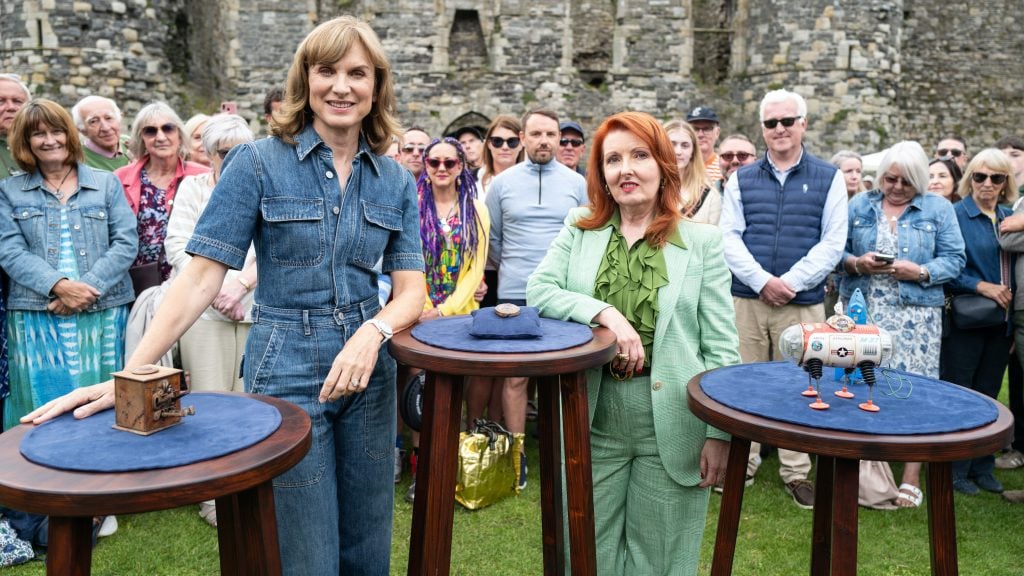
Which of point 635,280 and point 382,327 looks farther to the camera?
point 635,280

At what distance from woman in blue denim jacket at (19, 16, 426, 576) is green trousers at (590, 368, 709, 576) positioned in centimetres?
74

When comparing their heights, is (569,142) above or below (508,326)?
above

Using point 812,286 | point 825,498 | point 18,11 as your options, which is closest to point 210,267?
point 825,498

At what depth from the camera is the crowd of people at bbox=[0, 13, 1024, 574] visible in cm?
203

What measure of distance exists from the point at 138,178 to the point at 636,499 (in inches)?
134

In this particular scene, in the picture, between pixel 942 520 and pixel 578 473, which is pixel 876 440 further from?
pixel 578 473

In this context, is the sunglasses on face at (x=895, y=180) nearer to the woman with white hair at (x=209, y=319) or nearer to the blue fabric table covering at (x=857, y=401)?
the blue fabric table covering at (x=857, y=401)

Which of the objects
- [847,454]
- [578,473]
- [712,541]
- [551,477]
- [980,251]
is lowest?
[712,541]

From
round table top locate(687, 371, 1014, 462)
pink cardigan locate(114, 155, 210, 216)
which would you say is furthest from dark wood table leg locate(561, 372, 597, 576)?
pink cardigan locate(114, 155, 210, 216)

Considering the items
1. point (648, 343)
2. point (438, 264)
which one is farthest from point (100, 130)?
point (648, 343)

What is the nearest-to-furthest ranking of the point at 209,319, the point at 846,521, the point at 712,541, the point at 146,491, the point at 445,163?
the point at 146,491 < the point at 846,521 < the point at 712,541 < the point at 209,319 < the point at 445,163

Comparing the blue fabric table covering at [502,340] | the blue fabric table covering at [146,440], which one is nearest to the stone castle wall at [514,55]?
the blue fabric table covering at [502,340]

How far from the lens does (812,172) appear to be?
4.19 m

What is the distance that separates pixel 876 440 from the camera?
67.4 inches
